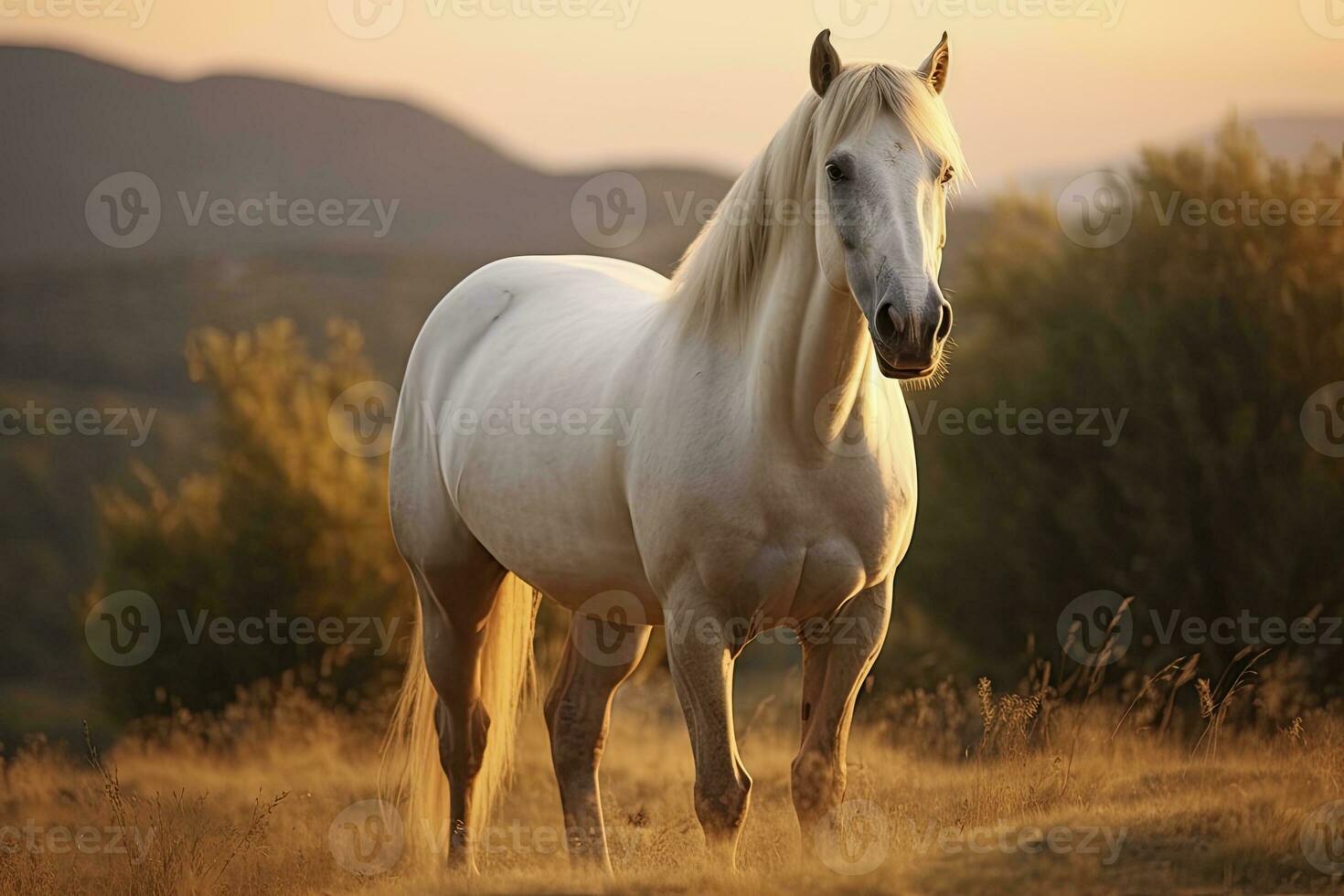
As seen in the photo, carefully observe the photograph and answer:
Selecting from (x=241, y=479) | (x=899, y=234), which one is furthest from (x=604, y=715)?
(x=241, y=479)

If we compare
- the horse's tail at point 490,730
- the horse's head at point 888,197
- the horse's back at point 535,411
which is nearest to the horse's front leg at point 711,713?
the horse's back at point 535,411

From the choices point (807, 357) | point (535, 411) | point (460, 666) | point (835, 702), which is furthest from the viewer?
point (460, 666)

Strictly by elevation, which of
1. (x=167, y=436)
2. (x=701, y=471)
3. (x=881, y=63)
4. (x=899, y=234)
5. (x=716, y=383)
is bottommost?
(x=167, y=436)

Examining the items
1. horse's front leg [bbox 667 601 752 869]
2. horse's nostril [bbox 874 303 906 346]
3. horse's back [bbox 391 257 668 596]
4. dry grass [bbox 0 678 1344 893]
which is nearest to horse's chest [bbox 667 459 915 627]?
horse's front leg [bbox 667 601 752 869]

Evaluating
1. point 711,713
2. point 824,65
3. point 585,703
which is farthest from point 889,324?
point 585,703

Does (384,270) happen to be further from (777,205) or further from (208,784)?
(777,205)

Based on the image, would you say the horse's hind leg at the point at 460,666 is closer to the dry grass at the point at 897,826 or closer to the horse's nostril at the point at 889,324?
the dry grass at the point at 897,826

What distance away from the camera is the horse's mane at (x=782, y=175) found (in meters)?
3.67

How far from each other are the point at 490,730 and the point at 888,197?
3173 millimetres

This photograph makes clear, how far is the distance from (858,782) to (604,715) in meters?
1.05

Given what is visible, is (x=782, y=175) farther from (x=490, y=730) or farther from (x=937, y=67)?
(x=490, y=730)

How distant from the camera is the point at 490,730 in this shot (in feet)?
19.0

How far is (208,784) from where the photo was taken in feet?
30.8

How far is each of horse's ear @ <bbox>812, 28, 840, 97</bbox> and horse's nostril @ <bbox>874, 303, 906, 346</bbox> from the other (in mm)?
775
